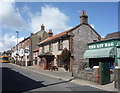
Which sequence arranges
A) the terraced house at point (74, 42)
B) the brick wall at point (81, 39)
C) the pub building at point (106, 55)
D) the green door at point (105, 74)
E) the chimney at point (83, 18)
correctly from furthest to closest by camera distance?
the chimney at point (83, 18) < the brick wall at point (81, 39) < the terraced house at point (74, 42) < the pub building at point (106, 55) < the green door at point (105, 74)

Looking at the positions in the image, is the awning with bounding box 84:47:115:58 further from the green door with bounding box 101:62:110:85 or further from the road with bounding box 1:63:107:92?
the road with bounding box 1:63:107:92

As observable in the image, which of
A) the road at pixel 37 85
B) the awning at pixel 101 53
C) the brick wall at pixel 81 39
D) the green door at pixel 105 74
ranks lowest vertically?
the road at pixel 37 85

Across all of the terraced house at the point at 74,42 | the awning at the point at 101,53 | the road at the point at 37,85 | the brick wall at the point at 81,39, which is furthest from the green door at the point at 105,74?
the brick wall at the point at 81,39

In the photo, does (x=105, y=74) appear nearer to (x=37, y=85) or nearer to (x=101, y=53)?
(x=37, y=85)

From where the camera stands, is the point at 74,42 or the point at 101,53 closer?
the point at 101,53

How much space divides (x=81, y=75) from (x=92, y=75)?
224 cm

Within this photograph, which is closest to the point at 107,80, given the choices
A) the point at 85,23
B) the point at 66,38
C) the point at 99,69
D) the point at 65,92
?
the point at 99,69

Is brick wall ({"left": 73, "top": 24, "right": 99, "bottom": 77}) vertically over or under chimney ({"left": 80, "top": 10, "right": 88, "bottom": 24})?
under

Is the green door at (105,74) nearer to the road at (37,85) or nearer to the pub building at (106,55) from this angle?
the pub building at (106,55)

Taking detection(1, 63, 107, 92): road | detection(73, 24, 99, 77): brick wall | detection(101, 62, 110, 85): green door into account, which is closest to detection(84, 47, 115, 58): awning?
detection(73, 24, 99, 77): brick wall

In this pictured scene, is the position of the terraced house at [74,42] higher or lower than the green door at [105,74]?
higher

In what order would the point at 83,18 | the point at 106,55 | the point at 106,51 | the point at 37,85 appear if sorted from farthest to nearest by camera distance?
the point at 83,18
the point at 106,51
the point at 106,55
the point at 37,85

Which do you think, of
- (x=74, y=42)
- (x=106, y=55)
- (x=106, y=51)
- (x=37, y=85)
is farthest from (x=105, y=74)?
(x=74, y=42)

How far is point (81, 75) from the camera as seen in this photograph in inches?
→ 707
